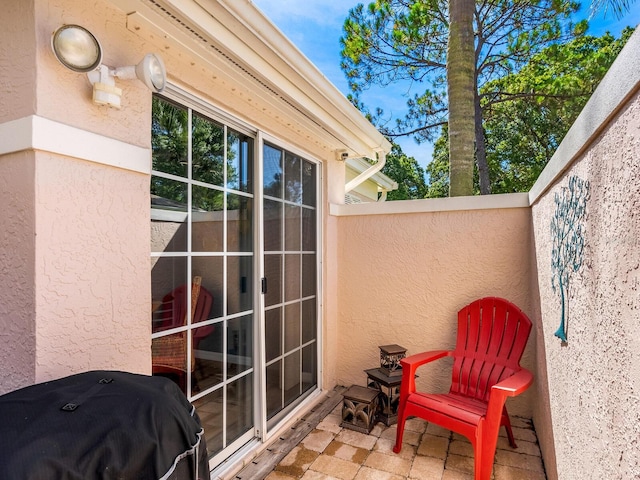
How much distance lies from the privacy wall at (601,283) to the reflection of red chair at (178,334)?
7.33ft

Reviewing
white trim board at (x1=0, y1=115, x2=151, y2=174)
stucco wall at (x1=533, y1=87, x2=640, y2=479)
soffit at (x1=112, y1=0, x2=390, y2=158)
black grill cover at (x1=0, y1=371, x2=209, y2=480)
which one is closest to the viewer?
black grill cover at (x1=0, y1=371, x2=209, y2=480)

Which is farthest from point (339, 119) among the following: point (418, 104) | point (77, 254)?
point (418, 104)

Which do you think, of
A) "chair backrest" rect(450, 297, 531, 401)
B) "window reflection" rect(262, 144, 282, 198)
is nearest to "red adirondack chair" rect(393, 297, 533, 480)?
"chair backrest" rect(450, 297, 531, 401)

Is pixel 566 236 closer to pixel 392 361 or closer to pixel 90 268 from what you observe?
pixel 392 361

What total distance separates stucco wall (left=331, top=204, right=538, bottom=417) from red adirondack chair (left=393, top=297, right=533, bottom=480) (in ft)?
0.97

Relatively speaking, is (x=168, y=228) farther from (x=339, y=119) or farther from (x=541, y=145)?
(x=541, y=145)

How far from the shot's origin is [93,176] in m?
1.85

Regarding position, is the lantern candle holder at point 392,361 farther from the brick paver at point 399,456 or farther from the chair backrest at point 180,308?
the chair backrest at point 180,308

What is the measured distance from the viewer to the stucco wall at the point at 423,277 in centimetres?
382

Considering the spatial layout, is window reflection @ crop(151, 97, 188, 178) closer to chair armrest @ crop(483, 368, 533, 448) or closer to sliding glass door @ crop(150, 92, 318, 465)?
sliding glass door @ crop(150, 92, 318, 465)

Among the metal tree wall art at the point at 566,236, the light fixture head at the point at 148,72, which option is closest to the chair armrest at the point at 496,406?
the metal tree wall art at the point at 566,236

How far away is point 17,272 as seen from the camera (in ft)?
5.44

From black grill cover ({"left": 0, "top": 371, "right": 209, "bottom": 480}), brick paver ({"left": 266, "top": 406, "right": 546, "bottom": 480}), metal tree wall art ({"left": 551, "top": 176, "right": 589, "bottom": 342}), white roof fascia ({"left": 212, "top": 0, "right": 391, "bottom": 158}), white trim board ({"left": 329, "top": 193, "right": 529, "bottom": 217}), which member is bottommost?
brick paver ({"left": 266, "top": 406, "right": 546, "bottom": 480})

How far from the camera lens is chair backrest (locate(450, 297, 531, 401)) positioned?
3.31m
